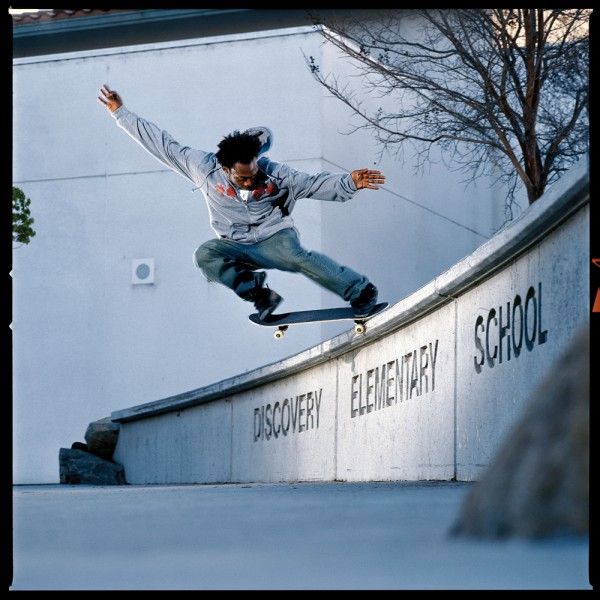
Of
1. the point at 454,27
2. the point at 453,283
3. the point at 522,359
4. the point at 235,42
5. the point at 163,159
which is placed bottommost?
the point at 522,359

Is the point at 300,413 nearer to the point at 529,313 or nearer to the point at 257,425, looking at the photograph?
the point at 257,425

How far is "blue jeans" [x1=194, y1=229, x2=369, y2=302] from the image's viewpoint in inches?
404

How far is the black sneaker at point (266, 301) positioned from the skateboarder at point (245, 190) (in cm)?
58

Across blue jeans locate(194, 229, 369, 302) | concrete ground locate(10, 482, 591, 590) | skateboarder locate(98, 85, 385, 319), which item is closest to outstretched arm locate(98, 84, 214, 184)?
skateboarder locate(98, 85, 385, 319)

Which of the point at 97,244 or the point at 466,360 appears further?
the point at 97,244

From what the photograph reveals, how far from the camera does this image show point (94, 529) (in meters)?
5.59

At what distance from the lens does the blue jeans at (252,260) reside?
1027cm

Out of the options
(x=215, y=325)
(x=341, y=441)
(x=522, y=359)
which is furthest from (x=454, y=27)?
(x=215, y=325)

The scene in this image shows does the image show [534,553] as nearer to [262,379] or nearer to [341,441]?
[341,441]

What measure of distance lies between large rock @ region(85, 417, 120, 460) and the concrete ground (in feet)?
63.2

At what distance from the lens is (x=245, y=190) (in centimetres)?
997

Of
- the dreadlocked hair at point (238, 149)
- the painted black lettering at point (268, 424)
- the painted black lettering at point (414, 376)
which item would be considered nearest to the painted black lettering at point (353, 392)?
the painted black lettering at point (414, 376)
